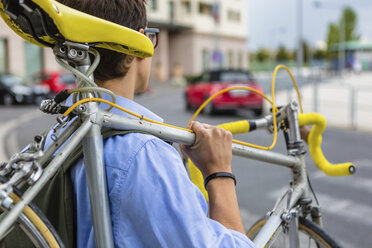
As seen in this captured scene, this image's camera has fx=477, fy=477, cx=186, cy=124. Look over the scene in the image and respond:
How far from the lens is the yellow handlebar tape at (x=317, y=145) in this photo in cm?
212

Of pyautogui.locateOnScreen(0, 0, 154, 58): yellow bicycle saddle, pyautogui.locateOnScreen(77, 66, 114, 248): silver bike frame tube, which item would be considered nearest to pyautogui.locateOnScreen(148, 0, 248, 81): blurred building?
pyautogui.locateOnScreen(0, 0, 154, 58): yellow bicycle saddle

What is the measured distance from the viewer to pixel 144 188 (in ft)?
3.70

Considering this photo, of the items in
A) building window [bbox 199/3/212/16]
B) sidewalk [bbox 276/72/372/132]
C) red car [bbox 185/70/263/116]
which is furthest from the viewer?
building window [bbox 199/3/212/16]

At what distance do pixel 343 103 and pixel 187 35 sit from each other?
37.0m

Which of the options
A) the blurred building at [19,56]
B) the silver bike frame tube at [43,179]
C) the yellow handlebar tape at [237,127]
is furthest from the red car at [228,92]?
the blurred building at [19,56]

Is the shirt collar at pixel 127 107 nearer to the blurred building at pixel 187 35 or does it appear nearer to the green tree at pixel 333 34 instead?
the blurred building at pixel 187 35

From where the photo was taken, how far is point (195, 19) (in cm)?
4881

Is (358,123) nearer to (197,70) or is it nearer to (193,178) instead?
(193,178)

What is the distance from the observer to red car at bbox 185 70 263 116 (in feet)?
45.3

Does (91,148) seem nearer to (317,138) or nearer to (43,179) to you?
(43,179)

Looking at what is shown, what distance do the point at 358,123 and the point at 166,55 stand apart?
116ft

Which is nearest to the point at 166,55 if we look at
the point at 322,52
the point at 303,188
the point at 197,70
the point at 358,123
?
the point at 197,70

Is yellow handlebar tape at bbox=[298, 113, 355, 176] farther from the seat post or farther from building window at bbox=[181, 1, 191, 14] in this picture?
building window at bbox=[181, 1, 191, 14]

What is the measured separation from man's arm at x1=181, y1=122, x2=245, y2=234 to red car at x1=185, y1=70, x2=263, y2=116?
11766 millimetres
